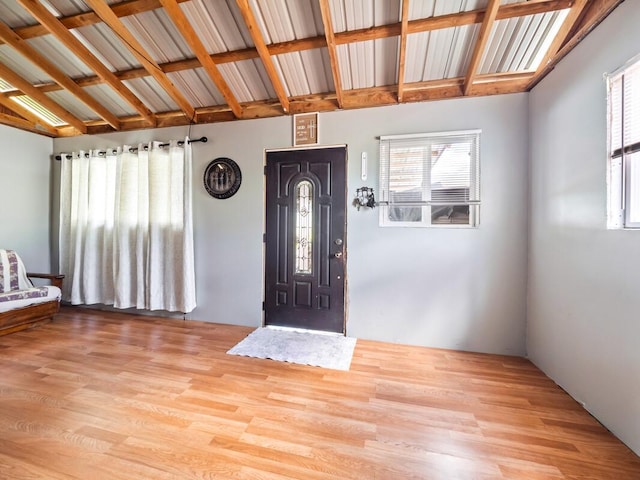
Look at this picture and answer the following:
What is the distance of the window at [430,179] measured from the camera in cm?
269

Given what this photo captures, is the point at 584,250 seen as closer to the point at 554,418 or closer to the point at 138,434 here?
the point at 554,418

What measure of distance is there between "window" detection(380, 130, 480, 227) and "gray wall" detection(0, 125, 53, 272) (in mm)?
5218

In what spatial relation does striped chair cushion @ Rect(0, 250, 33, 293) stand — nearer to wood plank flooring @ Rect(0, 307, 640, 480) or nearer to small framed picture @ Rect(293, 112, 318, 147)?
wood plank flooring @ Rect(0, 307, 640, 480)

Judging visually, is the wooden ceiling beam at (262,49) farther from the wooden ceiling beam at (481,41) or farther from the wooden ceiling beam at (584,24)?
the wooden ceiling beam at (584,24)

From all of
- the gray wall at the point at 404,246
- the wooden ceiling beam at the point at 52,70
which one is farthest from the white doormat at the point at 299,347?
the wooden ceiling beam at the point at 52,70

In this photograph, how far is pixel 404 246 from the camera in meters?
2.87

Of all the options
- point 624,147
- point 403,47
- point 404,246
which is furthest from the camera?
point 404,246

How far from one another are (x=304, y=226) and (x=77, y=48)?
2.97 metres

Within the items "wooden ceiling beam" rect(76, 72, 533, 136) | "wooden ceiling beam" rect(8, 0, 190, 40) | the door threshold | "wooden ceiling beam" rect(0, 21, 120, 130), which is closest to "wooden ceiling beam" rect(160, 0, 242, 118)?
"wooden ceiling beam" rect(8, 0, 190, 40)

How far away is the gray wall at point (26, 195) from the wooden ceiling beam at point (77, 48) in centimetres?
208

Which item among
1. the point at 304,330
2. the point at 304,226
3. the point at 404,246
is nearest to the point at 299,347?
the point at 304,330

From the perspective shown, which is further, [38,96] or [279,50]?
[38,96]

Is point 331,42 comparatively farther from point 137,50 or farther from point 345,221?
point 137,50

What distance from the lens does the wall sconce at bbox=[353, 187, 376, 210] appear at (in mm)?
2923
